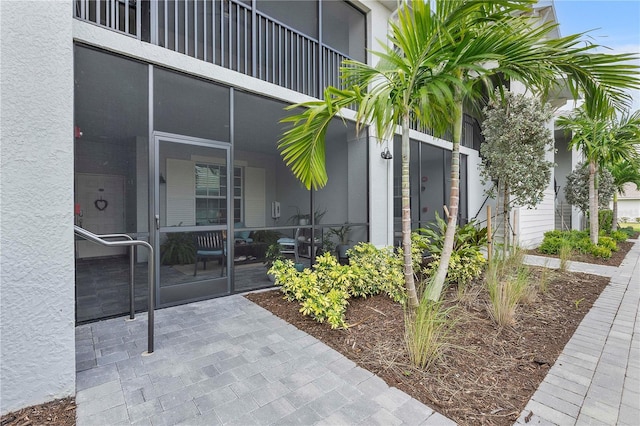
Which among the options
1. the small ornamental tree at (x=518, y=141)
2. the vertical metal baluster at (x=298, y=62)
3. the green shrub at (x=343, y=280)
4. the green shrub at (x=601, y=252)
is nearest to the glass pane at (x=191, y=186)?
the green shrub at (x=343, y=280)

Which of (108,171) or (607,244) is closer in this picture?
(108,171)

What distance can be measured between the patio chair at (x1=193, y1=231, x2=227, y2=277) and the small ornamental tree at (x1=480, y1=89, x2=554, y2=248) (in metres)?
4.59

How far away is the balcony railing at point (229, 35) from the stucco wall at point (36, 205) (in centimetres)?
172

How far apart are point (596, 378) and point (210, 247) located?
3.91 meters

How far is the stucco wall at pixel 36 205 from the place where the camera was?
5.18 ft

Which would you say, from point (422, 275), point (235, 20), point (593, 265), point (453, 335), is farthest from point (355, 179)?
point (593, 265)

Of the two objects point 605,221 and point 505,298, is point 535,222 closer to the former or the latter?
point 605,221

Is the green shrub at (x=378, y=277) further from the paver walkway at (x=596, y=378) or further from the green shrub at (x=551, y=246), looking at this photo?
the green shrub at (x=551, y=246)

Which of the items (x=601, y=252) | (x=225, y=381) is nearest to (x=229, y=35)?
(x=225, y=381)

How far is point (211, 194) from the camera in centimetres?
372

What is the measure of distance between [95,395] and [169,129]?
3779 mm

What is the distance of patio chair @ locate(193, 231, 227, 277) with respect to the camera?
3.66m

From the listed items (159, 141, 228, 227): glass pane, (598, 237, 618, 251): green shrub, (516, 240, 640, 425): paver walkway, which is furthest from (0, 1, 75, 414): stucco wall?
(598, 237, 618, 251): green shrub

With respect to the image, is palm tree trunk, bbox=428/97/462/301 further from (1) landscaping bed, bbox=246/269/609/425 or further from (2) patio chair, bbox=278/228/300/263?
(2) patio chair, bbox=278/228/300/263
